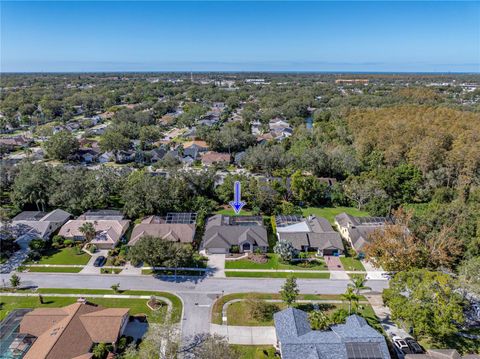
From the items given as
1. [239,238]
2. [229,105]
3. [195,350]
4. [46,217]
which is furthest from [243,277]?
[229,105]

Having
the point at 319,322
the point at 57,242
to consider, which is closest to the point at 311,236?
the point at 319,322

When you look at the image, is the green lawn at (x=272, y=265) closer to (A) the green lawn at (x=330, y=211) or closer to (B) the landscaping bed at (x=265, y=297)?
(B) the landscaping bed at (x=265, y=297)

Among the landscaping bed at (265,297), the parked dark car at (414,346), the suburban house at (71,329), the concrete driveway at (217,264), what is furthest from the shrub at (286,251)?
the suburban house at (71,329)

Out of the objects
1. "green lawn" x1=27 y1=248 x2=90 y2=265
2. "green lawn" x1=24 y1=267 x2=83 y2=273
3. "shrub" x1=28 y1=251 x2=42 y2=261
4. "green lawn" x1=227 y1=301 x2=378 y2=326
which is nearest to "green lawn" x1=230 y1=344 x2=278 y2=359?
"green lawn" x1=227 y1=301 x2=378 y2=326

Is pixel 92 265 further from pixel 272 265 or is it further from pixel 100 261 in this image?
pixel 272 265

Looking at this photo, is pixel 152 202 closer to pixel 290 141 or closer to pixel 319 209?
pixel 319 209
